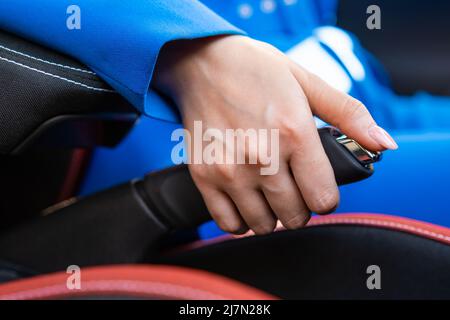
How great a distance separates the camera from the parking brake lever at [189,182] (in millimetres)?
422

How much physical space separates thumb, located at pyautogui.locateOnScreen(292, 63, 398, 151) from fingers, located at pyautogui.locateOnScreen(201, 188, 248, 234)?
0.11m

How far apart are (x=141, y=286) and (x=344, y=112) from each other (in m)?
0.21

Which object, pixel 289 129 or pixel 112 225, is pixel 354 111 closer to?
pixel 289 129

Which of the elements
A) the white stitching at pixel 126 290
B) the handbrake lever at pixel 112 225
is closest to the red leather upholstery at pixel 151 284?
the white stitching at pixel 126 290

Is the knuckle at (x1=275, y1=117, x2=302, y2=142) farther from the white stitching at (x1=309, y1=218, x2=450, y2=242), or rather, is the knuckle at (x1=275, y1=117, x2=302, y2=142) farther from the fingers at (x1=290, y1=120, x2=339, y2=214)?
the white stitching at (x1=309, y1=218, x2=450, y2=242)

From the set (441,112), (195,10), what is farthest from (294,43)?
(195,10)

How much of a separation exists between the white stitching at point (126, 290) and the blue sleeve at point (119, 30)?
152 millimetres

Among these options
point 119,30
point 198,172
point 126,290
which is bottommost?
point 126,290

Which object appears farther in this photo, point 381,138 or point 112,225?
point 112,225

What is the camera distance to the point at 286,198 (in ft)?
1.40

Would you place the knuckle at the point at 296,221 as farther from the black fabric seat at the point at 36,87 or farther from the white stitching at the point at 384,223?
the black fabric seat at the point at 36,87

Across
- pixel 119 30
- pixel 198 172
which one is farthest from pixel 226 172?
pixel 119 30
